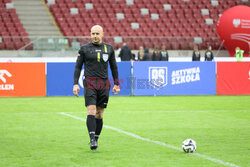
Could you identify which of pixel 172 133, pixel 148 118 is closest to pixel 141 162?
pixel 172 133

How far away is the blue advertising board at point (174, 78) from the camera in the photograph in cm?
2034

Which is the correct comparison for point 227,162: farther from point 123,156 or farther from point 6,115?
point 6,115

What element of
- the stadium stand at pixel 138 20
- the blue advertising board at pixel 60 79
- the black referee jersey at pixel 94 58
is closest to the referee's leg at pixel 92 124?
the black referee jersey at pixel 94 58

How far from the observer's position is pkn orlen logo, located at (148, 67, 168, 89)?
800 inches

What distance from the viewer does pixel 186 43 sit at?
2869 cm

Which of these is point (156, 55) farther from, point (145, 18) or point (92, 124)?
point (92, 124)

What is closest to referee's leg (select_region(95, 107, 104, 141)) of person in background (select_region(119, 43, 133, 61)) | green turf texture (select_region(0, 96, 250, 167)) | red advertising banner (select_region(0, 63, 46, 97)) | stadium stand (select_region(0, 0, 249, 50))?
green turf texture (select_region(0, 96, 250, 167))

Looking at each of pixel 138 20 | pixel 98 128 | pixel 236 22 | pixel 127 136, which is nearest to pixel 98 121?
pixel 98 128

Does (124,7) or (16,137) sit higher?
(124,7)

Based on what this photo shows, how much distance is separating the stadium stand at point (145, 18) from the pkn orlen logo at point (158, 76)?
28.3ft

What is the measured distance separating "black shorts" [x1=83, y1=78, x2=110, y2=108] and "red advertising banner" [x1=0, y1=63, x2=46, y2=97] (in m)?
12.3

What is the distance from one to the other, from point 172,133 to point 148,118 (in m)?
2.87

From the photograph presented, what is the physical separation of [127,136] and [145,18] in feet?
83.0

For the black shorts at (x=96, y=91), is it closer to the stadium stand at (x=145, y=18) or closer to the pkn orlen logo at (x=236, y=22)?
the stadium stand at (x=145, y=18)
